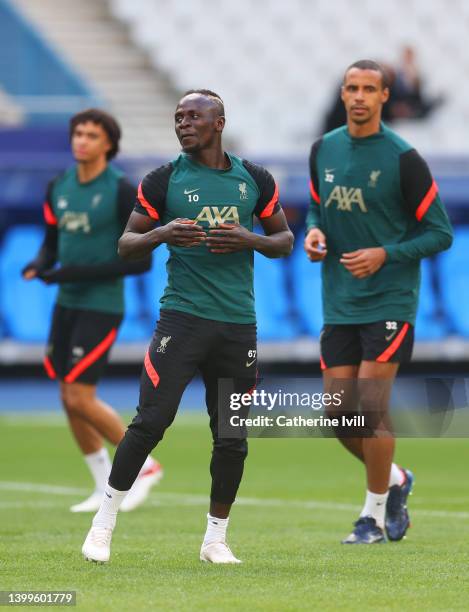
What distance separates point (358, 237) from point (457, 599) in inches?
110

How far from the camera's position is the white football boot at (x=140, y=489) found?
982cm

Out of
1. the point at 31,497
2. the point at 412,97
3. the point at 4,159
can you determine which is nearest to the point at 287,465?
the point at 31,497

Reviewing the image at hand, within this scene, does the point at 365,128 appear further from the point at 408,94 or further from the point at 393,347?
the point at 408,94

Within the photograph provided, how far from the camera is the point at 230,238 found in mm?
6504

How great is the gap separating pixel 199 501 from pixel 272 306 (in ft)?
28.9

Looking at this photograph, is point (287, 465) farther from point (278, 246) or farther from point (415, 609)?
point (415, 609)

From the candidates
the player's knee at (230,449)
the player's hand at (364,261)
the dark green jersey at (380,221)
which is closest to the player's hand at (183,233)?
the player's knee at (230,449)

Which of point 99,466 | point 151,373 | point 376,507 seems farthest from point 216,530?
point 99,466

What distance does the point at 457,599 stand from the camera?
5758 mm

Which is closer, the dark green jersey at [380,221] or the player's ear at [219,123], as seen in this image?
the player's ear at [219,123]

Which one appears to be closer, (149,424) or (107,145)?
(149,424)

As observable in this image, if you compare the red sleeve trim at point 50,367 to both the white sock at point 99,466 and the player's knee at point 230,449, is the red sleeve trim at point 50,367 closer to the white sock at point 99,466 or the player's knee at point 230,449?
the white sock at point 99,466

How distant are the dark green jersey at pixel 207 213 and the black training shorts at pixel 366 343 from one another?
1.35 meters

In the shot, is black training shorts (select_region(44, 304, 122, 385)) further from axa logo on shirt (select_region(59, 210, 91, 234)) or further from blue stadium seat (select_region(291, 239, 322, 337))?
blue stadium seat (select_region(291, 239, 322, 337))
